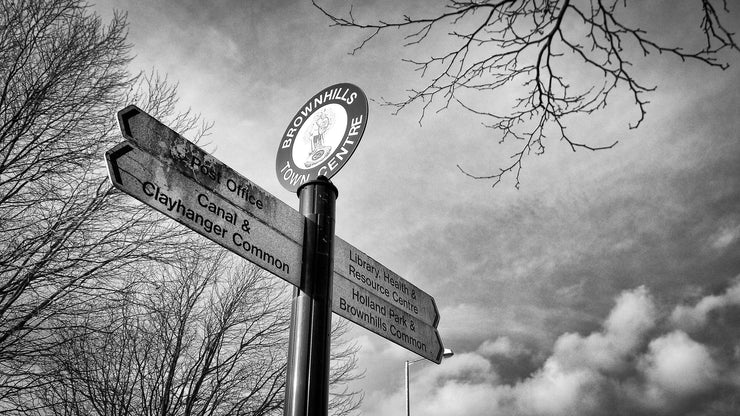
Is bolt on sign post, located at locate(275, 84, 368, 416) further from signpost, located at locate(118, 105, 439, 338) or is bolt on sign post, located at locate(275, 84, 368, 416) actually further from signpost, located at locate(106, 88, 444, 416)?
signpost, located at locate(118, 105, 439, 338)

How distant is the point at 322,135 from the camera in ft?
9.14

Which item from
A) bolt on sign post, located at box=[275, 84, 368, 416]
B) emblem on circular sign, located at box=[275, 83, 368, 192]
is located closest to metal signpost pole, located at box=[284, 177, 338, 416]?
bolt on sign post, located at box=[275, 84, 368, 416]

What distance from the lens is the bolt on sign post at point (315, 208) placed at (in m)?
2.00

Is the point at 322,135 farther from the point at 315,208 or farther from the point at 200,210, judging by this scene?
the point at 200,210

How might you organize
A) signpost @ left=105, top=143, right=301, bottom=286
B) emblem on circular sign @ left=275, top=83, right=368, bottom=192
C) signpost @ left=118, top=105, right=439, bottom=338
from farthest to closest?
1. emblem on circular sign @ left=275, top=83, right=368, bottom=192
2. signpost @ left=118, top=105, right=439, bottom=338
3. signpost @ left=105, top=143, right=301, bottom=286

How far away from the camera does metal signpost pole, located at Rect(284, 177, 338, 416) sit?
1967mm

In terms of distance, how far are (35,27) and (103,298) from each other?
3.43 metres

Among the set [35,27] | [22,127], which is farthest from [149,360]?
[35,27]

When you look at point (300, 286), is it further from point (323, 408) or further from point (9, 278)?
point (9, 278)

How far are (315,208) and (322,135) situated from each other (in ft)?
1.73

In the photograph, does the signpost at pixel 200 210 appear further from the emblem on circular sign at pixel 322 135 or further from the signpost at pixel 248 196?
the emblem on circular sign at pixel 322 135

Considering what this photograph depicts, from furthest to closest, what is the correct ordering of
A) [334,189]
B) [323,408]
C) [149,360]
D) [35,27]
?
[149,360] < [35,27] < [334,189] < [323,408]

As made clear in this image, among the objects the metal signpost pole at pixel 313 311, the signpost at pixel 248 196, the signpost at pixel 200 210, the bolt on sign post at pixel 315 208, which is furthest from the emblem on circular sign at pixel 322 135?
the signpost at pixel 200 210

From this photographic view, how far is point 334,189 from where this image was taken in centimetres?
254
